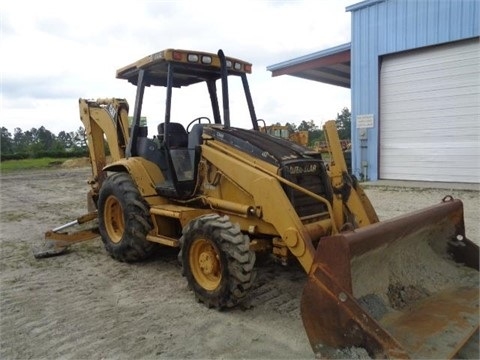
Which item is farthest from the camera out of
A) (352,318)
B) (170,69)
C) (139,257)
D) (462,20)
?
(462,20)

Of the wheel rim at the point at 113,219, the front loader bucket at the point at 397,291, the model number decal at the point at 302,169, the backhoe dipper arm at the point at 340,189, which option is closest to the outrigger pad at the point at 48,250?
the wheel rim at the point at 113,219

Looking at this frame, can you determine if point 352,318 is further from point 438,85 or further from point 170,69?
point 438,85

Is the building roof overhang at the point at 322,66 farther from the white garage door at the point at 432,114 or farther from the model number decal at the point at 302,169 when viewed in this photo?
the model number decal at the point at 302,169

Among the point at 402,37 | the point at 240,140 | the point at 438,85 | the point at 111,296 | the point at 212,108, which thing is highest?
the point at 402,37

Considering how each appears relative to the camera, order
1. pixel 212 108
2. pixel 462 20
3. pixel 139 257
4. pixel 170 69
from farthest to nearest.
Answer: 1. pixel 462 20
2. pixel 212 108
3. pixel 139 257
4. pixel 170 69

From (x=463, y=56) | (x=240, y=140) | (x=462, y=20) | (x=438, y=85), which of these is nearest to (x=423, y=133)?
(x=438, y=85)

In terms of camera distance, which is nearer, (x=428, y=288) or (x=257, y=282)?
(x=428, y=288)

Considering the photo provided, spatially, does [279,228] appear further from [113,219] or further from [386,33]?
[386,33]

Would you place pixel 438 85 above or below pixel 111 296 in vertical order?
above

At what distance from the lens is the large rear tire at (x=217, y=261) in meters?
3.77

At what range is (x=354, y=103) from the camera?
13.9 meters

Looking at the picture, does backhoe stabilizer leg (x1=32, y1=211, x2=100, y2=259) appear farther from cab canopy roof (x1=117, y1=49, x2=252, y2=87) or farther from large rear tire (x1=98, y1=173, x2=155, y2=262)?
cab canopy roof (x1=117, y1=49, x2=252, y2=87)

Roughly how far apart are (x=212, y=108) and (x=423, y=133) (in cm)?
840

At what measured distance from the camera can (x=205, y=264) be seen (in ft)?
13.5
